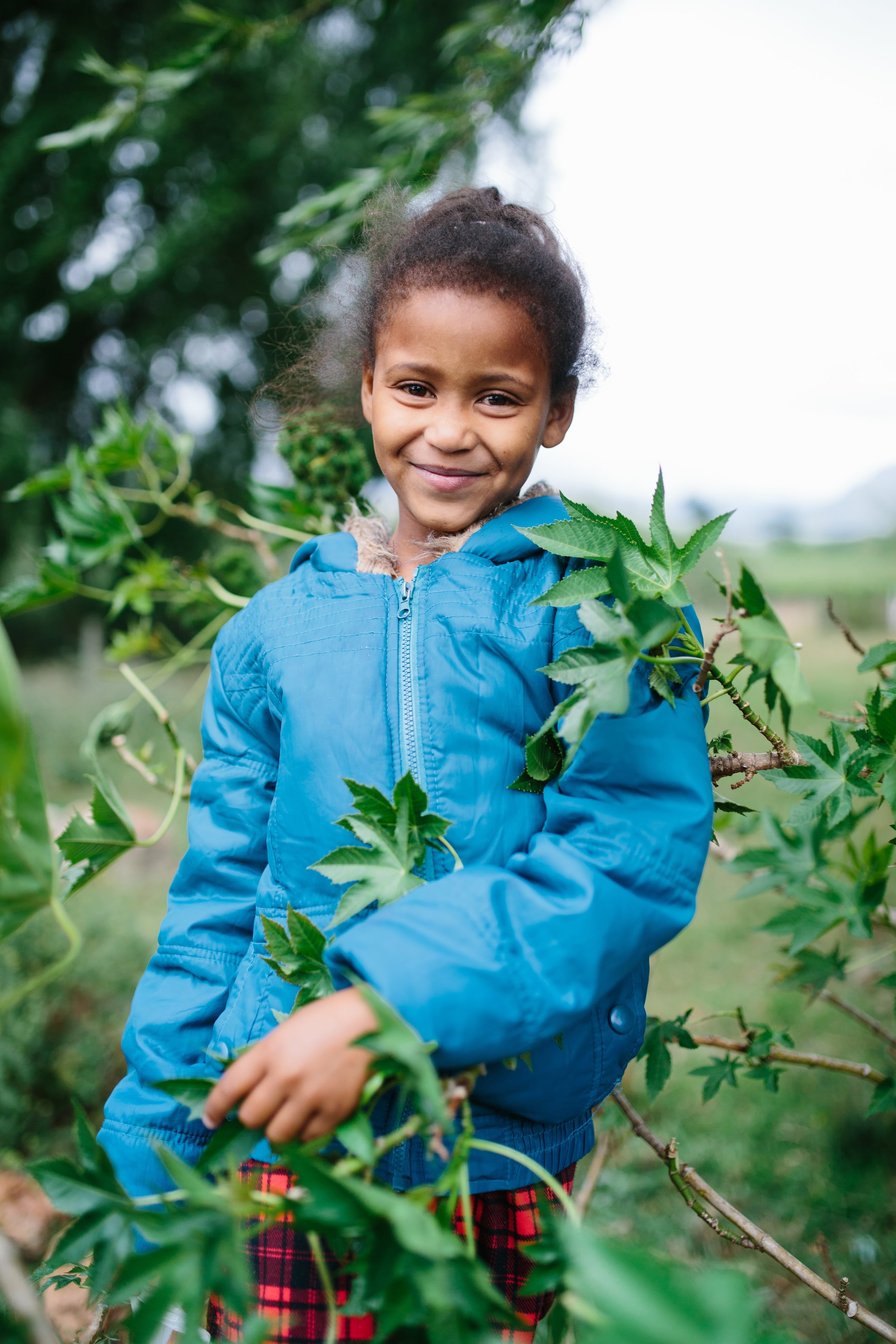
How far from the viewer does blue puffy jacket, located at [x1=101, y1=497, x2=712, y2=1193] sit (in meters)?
0.72

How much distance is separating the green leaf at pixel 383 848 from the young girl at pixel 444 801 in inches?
1.2

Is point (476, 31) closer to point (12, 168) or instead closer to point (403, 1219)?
point (403, 1219)

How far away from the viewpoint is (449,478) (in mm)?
1059

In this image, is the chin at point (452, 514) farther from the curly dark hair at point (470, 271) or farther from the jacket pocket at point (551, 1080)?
the jacket pocket at point (551, 1080)

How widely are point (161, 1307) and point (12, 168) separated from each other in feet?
19.7

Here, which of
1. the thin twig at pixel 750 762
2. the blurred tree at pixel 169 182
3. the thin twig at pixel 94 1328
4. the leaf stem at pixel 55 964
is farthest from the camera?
the blurred tree at pixel 169 182

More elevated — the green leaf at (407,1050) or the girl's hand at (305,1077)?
the green leaf at (407,1050)

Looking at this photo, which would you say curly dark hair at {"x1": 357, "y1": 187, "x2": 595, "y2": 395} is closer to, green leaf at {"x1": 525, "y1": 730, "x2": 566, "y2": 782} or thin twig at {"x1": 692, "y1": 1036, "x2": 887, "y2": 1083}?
green leaf at {"x1": 525, "y1": 730, "x2": 566, "y2": 782}

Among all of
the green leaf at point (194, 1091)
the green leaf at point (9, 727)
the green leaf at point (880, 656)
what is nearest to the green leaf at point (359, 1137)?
the green leaf at point (194, 1091)

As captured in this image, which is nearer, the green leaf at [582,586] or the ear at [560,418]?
the green leaf at [582,586]

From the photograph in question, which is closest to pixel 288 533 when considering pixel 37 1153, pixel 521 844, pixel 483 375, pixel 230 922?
pixel 483 375

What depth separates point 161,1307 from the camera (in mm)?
500

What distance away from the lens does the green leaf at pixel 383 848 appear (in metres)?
0.75

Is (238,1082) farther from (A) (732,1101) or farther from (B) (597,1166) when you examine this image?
(A) (732,1101)
